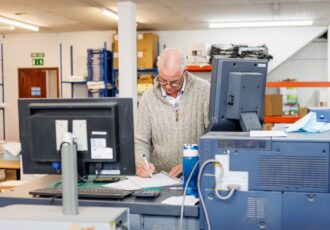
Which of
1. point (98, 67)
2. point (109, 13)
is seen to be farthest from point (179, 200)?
point (98, 67)

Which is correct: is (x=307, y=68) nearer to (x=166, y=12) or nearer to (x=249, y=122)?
(x=166, y=12)

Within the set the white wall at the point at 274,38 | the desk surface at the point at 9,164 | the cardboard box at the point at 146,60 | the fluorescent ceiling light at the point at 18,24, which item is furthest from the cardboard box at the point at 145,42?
the desk surface at the point at 9,164

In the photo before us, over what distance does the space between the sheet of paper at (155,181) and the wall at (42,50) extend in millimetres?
7257

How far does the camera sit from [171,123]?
9.48ft

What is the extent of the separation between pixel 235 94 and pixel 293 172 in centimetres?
59

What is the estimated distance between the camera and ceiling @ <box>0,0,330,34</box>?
6500 millimetres

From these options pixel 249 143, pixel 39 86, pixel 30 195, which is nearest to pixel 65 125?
pixel 30 195

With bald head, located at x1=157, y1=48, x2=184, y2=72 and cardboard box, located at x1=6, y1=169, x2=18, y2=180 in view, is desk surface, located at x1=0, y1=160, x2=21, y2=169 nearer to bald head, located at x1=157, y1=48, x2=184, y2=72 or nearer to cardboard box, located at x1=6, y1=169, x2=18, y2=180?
cardboard box, located at x1=6, y1=169, x2=18, y2=180

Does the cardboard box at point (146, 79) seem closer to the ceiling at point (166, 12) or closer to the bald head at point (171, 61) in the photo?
the ceiling at point (166, 12)

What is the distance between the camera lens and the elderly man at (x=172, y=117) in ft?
9.45

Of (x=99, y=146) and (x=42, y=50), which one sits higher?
(x=42, y=50)

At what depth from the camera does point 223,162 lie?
5.90 feet

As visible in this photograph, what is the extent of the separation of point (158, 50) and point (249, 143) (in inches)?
295

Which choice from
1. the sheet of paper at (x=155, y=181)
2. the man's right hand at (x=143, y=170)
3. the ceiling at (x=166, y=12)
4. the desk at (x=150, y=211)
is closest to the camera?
the desk at (x=150, y=211)
